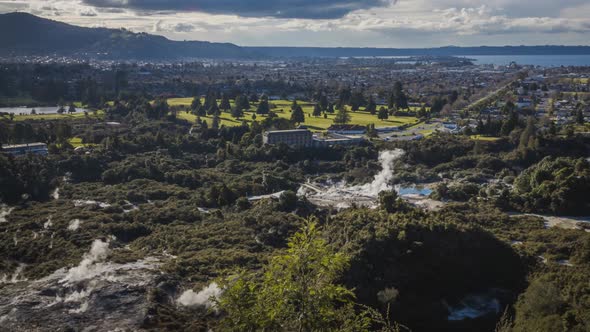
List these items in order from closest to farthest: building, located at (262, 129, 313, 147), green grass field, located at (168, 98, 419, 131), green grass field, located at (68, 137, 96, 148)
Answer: building, located at (262, 129, 313, 147)
green grass field, located at (68, 137, 96, 148)
green grass field, located at (168, 98, 419, 131)

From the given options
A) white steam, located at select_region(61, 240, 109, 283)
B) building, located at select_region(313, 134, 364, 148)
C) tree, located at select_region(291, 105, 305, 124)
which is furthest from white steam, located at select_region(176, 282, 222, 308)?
tree, located at select_region(291, 105, 305, 124)

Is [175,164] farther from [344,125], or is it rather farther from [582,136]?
[582,136]

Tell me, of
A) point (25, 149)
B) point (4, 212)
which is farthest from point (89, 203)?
point (25, 149)

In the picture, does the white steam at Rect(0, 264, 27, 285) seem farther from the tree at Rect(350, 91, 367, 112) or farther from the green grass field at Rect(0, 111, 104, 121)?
the tree at Rect(350, 91, 367, 112)

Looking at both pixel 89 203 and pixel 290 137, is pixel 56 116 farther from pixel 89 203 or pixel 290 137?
pixel 89 203

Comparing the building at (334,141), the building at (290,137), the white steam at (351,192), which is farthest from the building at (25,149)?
the white steam at (351,192)
